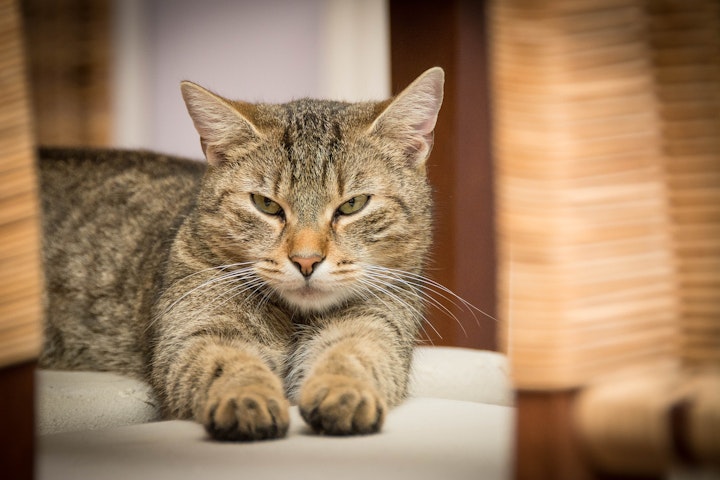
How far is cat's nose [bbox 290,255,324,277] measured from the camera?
131cm

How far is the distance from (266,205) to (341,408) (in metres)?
0.56

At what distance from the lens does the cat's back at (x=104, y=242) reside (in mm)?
1784

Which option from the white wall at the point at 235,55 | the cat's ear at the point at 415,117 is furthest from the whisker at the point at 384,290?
the white wall at the point at 235,55

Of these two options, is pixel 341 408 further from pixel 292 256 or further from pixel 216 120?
pixel 216 120

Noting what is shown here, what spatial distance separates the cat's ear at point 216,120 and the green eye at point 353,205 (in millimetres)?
218

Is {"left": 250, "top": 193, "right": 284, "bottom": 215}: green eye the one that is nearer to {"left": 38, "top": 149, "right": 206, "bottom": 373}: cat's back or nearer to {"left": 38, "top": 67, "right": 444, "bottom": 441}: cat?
{"left": 38, "top": 67, "right": 444, "bottom": 441}: cat

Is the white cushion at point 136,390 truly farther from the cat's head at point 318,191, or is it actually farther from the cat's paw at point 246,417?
the cat's paw at point 246,417

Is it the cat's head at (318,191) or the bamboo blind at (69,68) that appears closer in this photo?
the cat's head at (318,191)

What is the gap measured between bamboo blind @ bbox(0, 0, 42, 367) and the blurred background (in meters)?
1.10

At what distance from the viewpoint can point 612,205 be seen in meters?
0.63

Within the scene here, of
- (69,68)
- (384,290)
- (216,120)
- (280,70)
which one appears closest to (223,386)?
(384,290)

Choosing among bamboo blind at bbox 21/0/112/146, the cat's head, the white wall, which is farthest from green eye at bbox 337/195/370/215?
bamboo blind at bbox 21/0/112/146

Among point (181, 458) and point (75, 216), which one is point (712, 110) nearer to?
point (181, 458)

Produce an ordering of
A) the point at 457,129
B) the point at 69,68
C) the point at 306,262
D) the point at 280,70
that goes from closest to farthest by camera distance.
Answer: the point at 306,262, the point at 457,129, the point at 280,70, the point at 69,68
